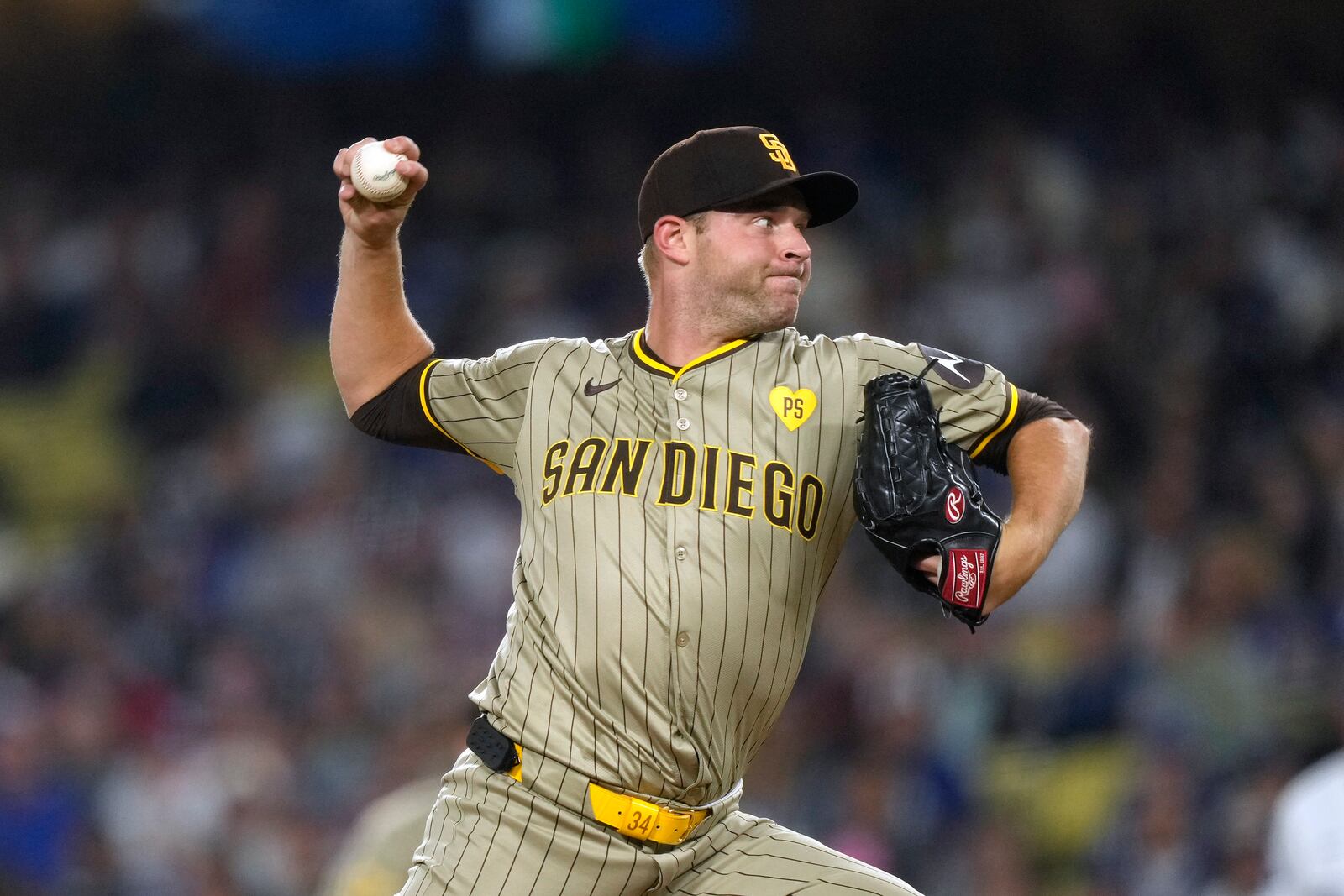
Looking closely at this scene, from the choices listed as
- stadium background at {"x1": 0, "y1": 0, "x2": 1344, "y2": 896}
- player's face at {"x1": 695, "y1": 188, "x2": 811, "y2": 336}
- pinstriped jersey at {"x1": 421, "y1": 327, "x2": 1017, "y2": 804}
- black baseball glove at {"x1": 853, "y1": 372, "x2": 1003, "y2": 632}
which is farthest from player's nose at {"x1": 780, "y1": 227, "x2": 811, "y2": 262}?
stadium background at {"x1": 0, "y1": 0, "x2": 1344, "y2": 896}

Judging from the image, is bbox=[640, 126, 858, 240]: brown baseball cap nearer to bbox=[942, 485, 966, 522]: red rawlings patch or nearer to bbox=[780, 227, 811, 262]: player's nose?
bbox=[780, 227, 811, 262]: player's nose

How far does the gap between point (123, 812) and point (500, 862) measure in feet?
16.6

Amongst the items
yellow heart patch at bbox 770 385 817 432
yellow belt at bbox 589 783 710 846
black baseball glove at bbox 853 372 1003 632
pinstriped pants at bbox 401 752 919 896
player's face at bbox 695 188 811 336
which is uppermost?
player's face at bbox 695 188 811 336

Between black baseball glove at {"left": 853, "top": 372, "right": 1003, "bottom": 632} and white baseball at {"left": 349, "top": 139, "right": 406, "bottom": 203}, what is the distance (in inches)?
Answer: 37.7

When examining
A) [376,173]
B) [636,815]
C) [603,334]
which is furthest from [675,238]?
[603,334]

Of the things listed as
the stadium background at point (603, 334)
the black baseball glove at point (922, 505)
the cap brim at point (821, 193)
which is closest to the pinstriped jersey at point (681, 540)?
the black baseball glove at point (922, 505)

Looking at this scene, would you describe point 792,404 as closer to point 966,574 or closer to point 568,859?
point 966,574

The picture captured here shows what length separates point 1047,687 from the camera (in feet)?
21.1

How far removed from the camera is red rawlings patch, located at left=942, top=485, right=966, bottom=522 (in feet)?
9.00

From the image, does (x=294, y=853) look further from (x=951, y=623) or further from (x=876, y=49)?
(x=876, y=49)

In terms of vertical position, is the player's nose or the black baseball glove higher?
the player's nose

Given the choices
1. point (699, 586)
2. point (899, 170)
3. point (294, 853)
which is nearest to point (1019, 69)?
point (899, 170)

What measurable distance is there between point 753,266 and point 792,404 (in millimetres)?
281

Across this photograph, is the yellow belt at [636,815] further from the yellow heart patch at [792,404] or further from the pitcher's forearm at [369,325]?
the pitcher's forearm at [369,325]
